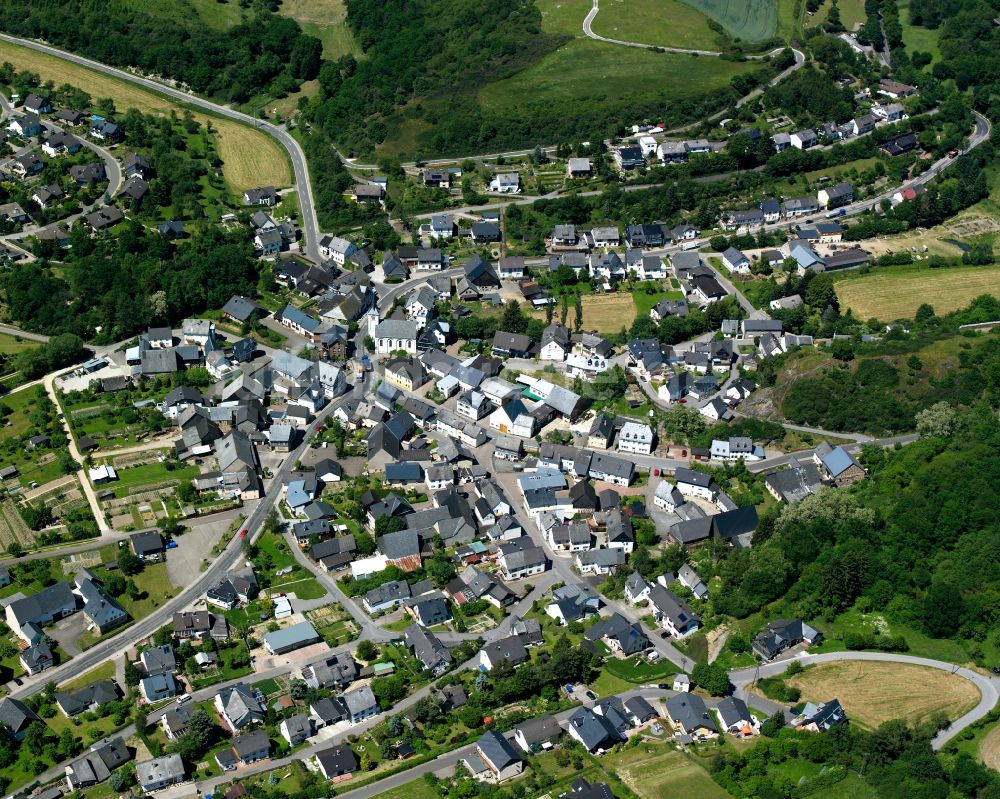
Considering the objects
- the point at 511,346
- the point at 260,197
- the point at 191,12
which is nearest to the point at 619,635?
the point at 511,346

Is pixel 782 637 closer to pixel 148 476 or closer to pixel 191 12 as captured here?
pixel 148 476

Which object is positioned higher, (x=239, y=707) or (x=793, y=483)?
(x=239, y=707)

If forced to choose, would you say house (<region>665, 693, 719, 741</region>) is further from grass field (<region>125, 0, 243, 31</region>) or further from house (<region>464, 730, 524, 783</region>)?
grass field (<region>125, 0, 243, 31</region>)

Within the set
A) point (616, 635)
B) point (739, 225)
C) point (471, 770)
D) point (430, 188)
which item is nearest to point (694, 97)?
point (739, 225)

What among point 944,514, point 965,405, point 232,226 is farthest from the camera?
point 232,226

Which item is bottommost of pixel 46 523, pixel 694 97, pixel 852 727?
pixel 852 727

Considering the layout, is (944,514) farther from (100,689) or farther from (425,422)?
(100,689)
